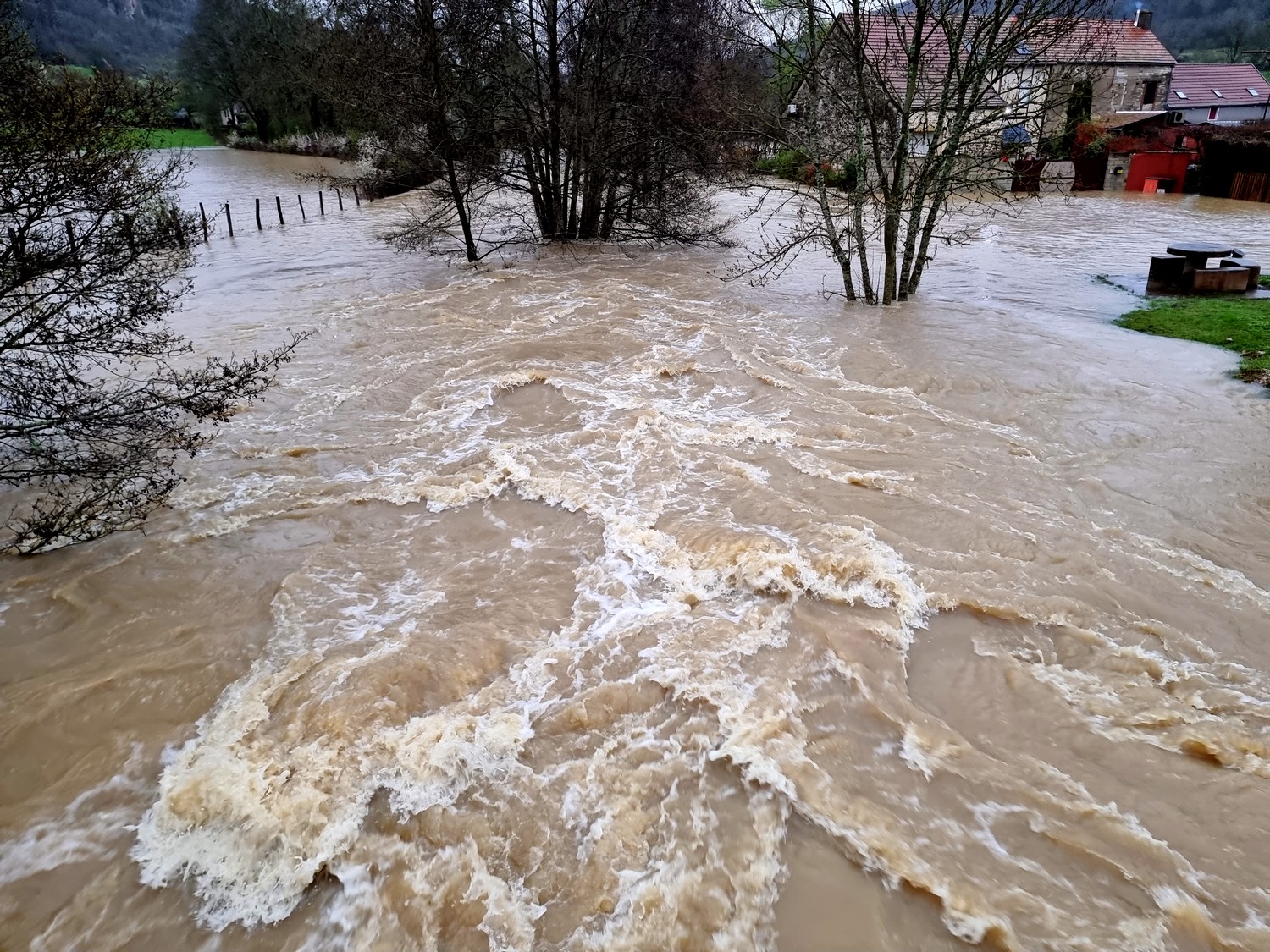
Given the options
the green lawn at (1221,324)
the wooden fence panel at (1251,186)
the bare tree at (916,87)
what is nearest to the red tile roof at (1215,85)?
the wooden fence panel at (1251,186)

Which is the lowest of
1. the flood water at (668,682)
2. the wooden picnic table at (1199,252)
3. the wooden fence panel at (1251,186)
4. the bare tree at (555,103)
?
the flood water at (668,682)

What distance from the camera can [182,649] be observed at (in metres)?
4.38

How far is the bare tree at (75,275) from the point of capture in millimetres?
4820

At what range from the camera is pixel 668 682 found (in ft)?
13.2

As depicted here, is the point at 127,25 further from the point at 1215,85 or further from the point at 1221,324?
the point at 1221,324

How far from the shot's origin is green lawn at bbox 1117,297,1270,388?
28.3 feet

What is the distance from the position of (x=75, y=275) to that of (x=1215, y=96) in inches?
2194

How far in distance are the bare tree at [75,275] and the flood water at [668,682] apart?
518 mm

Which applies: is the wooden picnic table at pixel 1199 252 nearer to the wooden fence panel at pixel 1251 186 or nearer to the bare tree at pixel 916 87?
the bare tree at pixel 916 87

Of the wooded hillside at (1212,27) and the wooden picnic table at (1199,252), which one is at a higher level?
the wooded hillside at (1212,27)

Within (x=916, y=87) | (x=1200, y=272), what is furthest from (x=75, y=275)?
(x=1200, y=272)

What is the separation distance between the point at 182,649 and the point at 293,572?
2.99ft

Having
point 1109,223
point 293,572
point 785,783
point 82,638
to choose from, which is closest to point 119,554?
point 82,638

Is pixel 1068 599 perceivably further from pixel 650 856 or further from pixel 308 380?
pixel 308 380
